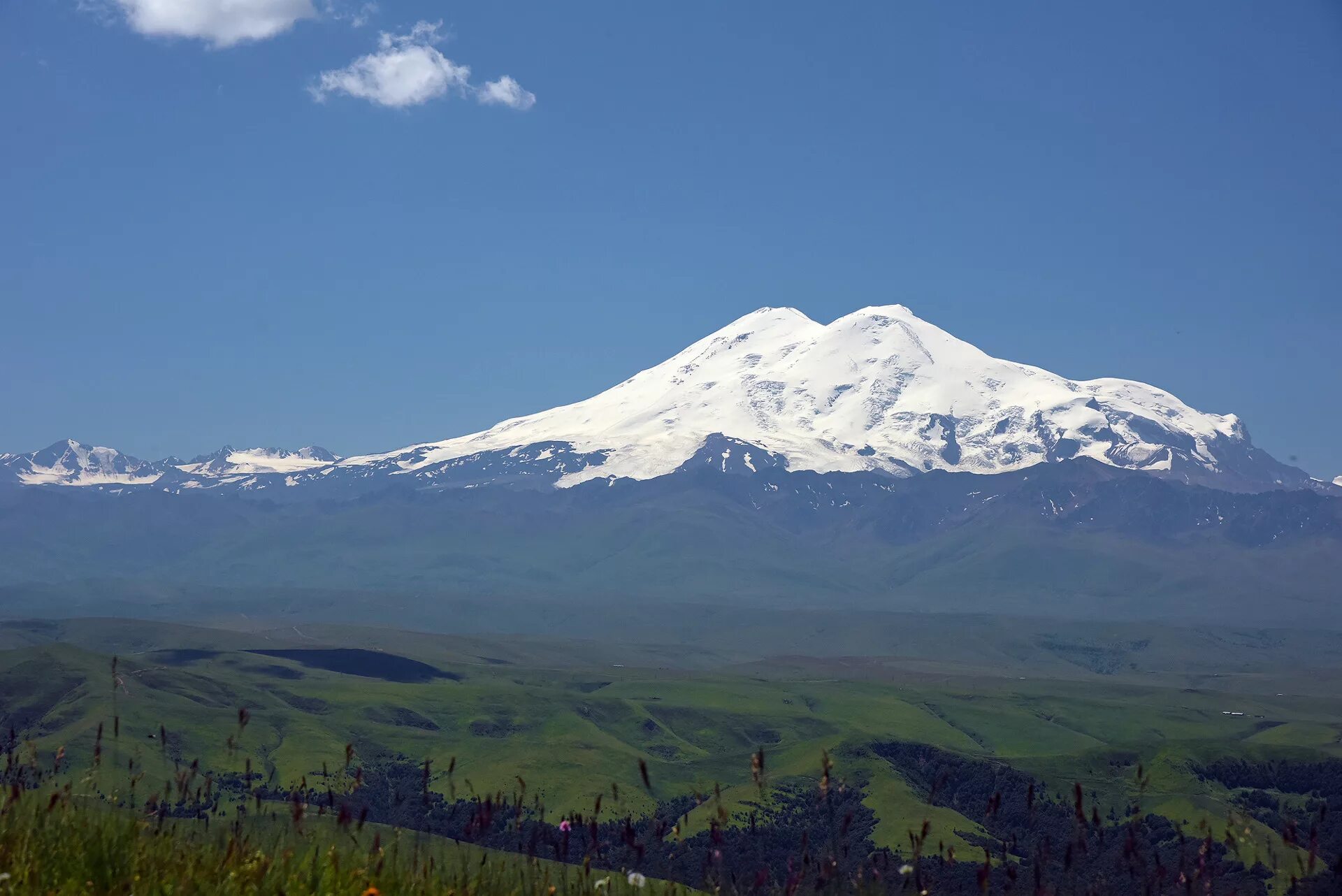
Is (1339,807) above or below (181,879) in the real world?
below

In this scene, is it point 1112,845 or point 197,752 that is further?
point 197,752

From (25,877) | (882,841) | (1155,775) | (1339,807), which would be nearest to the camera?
(25,877)

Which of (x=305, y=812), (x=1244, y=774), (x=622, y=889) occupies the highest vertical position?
(x=305, y=812)

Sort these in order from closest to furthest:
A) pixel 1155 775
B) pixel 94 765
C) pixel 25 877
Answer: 1. pixel 25 877
2. pixel 94 765
3. pixel 1155 775

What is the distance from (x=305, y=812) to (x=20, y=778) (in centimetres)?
223

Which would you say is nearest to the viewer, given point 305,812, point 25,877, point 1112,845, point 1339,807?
point 25,877

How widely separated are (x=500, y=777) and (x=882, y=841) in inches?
2354

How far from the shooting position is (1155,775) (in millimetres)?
177375

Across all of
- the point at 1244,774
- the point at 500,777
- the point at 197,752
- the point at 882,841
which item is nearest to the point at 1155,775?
the point at 1244,774

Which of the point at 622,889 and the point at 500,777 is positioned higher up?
the point at 622,889

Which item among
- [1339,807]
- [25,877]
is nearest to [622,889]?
[25,877]

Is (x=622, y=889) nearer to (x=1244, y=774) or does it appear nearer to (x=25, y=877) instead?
(x=25, y=877)

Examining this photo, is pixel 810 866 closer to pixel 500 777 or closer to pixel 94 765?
pixel 94 765

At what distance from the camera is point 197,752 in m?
188
